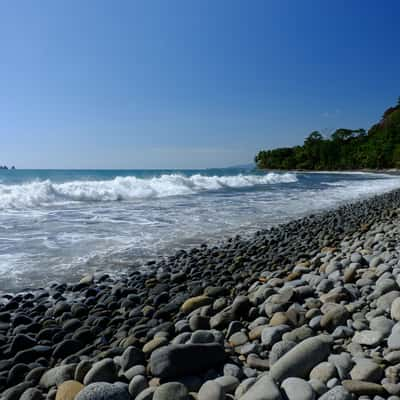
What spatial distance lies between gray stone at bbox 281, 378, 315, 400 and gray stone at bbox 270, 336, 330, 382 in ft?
0.26

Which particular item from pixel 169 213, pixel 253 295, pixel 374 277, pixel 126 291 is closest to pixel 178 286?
pixel 126 291

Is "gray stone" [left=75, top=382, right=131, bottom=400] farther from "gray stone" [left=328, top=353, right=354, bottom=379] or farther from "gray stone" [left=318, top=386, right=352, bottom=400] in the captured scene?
"gray stone" [left=328, top=353, right=354, bottom=379]

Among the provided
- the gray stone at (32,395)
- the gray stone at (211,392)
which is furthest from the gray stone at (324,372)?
the gray stone at (32,395)

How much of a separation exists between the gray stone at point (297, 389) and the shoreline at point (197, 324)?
29 millimetres

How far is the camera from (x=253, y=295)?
324cm

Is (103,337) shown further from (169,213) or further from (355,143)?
(355,143)

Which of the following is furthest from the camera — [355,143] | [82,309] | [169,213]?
[355,143]

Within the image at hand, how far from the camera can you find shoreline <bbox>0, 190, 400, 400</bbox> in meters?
1.97

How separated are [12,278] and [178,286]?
2430mm

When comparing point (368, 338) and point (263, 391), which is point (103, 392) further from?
point (368, 338)

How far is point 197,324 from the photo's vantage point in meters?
2.72

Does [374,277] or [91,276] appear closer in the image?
[374,277]

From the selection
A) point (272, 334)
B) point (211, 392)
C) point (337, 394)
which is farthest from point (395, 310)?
point (211, 392)

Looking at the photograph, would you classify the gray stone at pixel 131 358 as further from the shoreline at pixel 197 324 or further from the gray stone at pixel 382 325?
the gray stone at pixel 382 325
